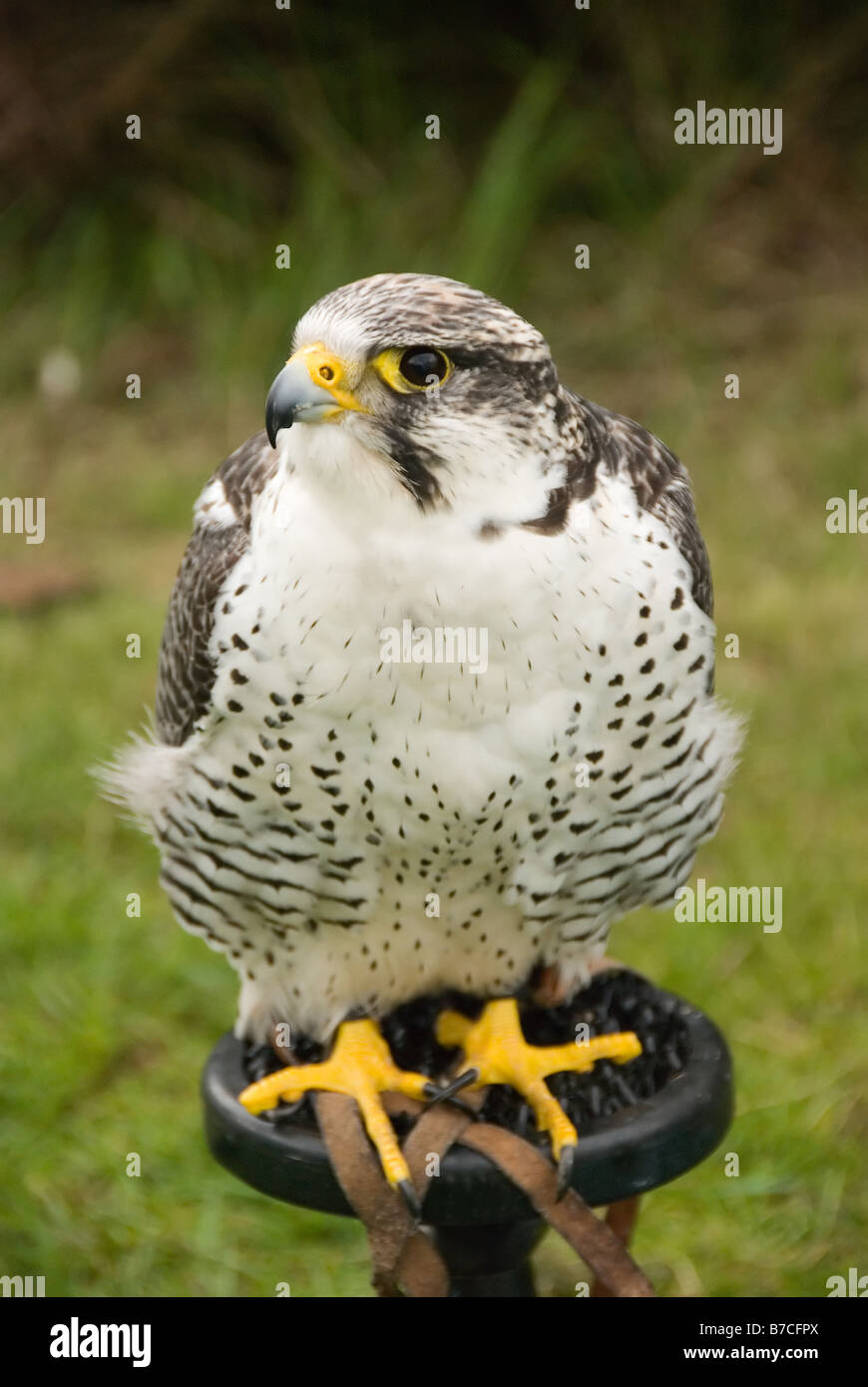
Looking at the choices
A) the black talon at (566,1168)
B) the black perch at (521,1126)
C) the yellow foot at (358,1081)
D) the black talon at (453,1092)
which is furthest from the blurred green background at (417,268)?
the black talon at (566,1168)

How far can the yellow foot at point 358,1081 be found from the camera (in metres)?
2.37

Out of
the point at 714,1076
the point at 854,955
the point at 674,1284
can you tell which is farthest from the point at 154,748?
the point at 854,955

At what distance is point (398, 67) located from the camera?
24.8 feet

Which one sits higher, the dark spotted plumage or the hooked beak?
the hooked beak

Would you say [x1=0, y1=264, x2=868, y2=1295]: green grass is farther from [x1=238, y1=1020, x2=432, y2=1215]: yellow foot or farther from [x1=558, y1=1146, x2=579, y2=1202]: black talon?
[x1=558, y1=1146, x2=579, y2=1202]: black talon

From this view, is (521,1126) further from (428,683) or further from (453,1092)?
(428,683)

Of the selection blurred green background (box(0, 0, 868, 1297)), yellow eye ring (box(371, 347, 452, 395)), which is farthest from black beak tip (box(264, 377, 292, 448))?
blurred green background (box(0, 0, 868, 1297))

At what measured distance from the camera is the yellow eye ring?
1.98m

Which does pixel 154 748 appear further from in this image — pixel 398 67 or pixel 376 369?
pixel 398 67

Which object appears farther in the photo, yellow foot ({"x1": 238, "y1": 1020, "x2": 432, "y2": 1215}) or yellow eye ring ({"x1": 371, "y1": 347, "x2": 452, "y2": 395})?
yellow foot ({"x1": 238, "y1": 1020, "x2": 432, "y2": 1215})

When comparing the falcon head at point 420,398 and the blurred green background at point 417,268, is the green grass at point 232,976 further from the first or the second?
the falcon head at point 420,398

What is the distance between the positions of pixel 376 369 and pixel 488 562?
28 cm

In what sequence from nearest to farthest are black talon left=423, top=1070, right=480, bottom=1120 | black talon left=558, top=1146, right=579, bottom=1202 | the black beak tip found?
the black beak tip
black talon left=558, top=1146, right=579, bottom=1202
black talon left=423, top=1070, right=480, bottom=1120

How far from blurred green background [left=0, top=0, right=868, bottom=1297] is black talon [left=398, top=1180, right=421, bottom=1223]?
170 centimetres
